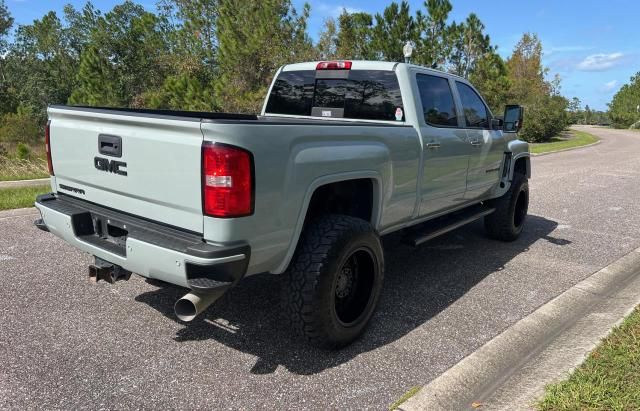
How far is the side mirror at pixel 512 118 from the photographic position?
562cm

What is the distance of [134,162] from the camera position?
276cm

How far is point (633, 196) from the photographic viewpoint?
955 centimetres

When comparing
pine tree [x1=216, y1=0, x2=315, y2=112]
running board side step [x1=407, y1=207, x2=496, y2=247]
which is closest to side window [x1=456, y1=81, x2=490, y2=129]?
running board side step [x1=407, y1=207, x2=496, y2=247]

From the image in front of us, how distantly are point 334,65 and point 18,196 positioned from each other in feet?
18.7

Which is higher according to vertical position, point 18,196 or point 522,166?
point 522,166

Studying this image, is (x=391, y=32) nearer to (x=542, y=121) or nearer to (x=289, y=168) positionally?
(x=542, y=121)

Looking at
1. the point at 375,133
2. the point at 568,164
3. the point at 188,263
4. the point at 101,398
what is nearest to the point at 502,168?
the point at 375,133

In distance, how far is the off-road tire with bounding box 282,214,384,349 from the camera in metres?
2.87

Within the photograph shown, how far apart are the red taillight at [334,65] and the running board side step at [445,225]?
1.63 metres

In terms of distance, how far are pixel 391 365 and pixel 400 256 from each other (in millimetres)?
2349

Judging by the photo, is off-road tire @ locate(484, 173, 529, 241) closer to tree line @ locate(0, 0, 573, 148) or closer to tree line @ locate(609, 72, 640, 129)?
tree line @ locate(0, 0, 573, 148)

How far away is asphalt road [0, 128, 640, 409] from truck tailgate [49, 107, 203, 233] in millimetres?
938

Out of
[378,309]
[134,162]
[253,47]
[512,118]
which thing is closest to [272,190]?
[134,162]

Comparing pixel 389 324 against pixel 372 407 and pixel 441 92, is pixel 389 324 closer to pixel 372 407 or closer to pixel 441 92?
pixel 372 407
